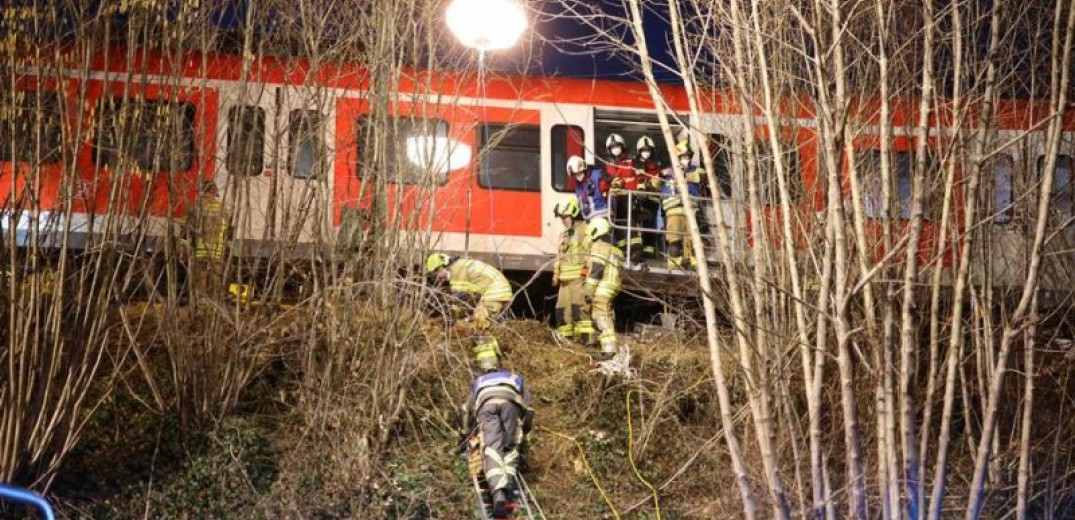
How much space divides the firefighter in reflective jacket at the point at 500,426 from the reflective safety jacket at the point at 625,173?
398 centimetres

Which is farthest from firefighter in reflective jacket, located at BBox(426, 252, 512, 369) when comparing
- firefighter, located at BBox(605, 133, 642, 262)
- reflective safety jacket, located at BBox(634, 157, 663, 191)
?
reflective safety jacket, located at BBox(634, 157, 663, 191)

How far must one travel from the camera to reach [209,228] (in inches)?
387

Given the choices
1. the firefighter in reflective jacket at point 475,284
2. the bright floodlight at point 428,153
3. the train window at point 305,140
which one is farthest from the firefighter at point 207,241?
the firefighter in reflective jacket at point 475,284

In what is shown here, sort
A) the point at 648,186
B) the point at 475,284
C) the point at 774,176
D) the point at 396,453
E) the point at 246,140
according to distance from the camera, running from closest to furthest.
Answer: the point at 774,176 → the point at 396,453 → the point at 246,140 → the point at 475,284 → the point at 648,186

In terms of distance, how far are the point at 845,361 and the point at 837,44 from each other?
4.52 ft

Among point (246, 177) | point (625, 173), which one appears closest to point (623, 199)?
point (625, 173)

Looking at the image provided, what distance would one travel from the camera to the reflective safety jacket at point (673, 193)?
11.8 m

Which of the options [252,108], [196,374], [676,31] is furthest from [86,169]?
[676,31]

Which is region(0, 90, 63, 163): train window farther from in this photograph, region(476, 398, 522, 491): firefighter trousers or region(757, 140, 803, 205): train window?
region(757, 140, 803, 205): train window

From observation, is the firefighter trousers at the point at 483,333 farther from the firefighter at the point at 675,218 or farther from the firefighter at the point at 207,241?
the firefighter at the point at 675,218

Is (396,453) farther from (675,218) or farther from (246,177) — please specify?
(675,218)

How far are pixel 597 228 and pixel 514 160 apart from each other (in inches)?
71.0

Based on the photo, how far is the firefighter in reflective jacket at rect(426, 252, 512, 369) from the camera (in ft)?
34.1

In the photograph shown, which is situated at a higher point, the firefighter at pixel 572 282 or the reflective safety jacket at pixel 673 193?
the reflective safety jacket at pixel 673 193
